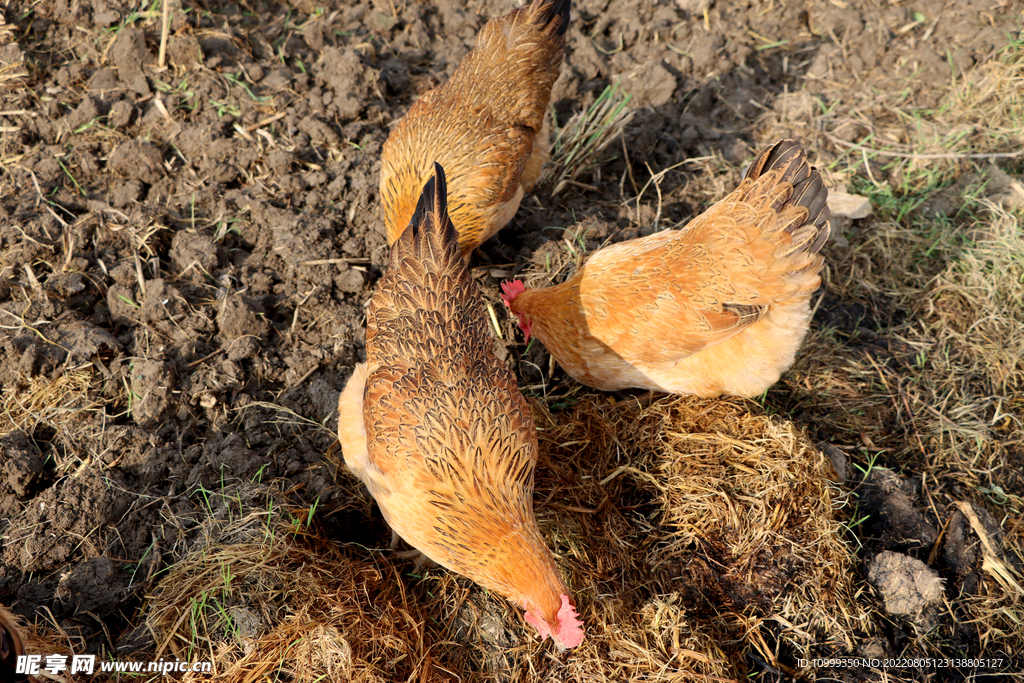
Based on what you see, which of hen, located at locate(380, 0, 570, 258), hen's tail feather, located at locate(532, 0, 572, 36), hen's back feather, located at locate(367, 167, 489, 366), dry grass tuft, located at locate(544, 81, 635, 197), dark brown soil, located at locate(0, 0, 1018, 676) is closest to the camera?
hen's back feather, located at locate(367, 167, 489, 366)

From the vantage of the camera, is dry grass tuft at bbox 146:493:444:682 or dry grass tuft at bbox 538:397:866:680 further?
dry grass tuft at bbox 538:397:866:680

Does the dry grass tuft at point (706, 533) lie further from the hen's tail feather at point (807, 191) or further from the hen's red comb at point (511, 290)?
the hen's tail feather at point (807, 191)

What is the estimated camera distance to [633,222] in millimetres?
3848

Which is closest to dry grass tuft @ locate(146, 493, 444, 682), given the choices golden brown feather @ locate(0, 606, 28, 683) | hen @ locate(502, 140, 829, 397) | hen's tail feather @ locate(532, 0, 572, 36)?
golden brown feather @ locate(0, 606, 28, 683)

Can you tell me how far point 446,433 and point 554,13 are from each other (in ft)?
9.03

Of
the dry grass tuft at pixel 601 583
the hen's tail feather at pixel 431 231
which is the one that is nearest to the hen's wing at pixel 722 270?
the dry grass tuft at pixel 601 583

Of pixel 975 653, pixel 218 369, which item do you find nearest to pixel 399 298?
pixel 218 369

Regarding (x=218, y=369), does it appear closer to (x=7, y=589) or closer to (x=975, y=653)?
(x=7, y=589)

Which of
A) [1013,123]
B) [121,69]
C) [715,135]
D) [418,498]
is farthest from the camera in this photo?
[715,135]

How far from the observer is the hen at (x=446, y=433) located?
7.36 feet

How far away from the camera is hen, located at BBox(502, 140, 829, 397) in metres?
2.85

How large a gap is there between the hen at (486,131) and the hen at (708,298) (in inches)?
23.6

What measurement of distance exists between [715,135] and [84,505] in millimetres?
4408

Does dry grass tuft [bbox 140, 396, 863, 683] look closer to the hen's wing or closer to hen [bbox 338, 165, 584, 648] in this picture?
hen [bbox 338, 165, 584, 648]
